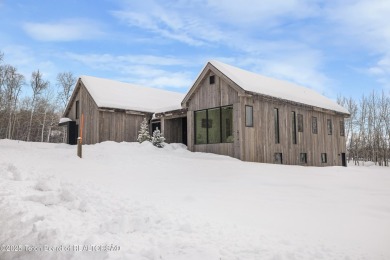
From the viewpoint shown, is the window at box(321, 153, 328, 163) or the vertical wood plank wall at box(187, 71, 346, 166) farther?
the window at box(321, 153, 328, 163)

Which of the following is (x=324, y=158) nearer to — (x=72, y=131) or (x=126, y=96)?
(x=126, y=96)

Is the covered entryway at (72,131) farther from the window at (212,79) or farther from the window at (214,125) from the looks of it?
the window at (212,79)

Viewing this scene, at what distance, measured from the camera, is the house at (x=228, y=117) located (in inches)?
763

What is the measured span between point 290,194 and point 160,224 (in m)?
3.96

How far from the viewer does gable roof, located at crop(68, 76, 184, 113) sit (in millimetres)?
25342

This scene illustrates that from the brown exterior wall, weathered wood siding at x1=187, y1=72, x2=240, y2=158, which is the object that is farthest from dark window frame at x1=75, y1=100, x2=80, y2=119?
weathered wood siding at x1=187, y1=72, x2=240, y2=158

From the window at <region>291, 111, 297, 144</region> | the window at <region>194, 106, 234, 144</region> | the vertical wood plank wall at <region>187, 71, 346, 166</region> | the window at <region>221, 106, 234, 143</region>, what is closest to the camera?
the vertical wood plank wall at <region>187, 71, 346, 166</region>

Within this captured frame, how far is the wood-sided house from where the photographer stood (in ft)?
62.6

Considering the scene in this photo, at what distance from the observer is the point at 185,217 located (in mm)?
6648

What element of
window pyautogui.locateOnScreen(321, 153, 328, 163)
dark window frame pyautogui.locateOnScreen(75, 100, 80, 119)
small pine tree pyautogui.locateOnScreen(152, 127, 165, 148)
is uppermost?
dark window frame pyautogui.locateOnScreen(75, 100, 80, 119)

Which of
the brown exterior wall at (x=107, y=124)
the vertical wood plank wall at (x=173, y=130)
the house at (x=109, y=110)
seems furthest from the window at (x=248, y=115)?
the brown exterior wall at (x=107, y=124)

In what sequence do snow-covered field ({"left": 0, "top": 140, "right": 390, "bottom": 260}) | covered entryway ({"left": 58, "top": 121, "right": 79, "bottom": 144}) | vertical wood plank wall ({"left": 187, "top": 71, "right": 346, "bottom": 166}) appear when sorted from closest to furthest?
1. snow-covered field ({"left": 0, "top": 140, "right": 390, "bottom": 260})
2. vertical wood plank wall ({"left": 187, "top": 71, "right": 346, "bottom": 166})
3. covered entryway ({"left": 58, "top": 121, "right": 79, "bottom": 144})

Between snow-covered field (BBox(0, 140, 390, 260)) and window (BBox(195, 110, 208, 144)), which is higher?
window (BBox(195, 110, 208, 144))

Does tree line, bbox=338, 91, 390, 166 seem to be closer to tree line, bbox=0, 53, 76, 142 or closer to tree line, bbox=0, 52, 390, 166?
tree line, bbox=0, 52, 390, 166
